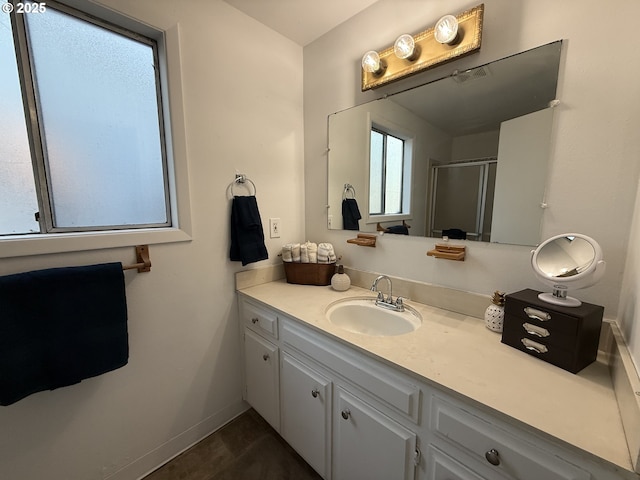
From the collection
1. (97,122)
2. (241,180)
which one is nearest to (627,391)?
(241,180)

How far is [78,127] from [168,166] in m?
0.34

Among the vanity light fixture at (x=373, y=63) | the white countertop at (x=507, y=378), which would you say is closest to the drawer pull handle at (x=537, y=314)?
the white countertop at (x=507, y=378)

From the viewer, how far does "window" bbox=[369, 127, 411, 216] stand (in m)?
1.33

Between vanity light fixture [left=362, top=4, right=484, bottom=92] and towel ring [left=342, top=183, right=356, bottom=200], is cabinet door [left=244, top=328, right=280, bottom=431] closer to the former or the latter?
towel ring [left=342, top=183, right=356, bottom=200]

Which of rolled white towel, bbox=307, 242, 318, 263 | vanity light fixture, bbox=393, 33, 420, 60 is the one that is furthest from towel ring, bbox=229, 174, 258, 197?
vanity light fixture, bbox=393, 33, 420, 60

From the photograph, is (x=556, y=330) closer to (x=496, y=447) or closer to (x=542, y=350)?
(x=542, y=350)

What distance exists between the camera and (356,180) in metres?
1.55

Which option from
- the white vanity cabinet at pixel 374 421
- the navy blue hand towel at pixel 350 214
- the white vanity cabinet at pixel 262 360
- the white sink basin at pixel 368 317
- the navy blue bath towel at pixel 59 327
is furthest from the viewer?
the navy blue hand towel at pixel 350 214

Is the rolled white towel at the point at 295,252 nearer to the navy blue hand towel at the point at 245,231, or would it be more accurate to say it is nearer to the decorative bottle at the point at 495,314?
the navy blue hand towel at the point at 245,231

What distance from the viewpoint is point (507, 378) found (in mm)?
732

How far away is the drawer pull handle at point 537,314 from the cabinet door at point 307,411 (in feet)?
2.48

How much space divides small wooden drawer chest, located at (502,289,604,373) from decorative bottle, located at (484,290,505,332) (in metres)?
0.10

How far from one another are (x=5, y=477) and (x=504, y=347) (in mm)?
1854

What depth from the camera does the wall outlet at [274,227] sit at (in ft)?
5.40
